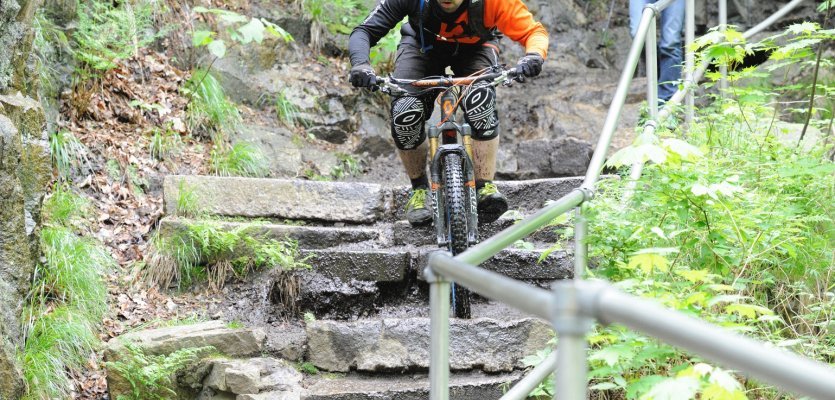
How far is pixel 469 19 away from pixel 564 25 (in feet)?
18.9

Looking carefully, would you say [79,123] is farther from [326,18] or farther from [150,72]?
[326,18]

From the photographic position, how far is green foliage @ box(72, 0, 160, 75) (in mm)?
5836

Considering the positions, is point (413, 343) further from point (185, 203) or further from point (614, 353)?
point (185, 203)

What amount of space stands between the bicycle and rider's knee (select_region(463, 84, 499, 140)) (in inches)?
3.7

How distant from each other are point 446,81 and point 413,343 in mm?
1346

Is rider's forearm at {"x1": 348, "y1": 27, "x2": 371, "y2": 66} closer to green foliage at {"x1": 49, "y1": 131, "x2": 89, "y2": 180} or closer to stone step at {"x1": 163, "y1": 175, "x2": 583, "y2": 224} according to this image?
stone step at {"x1": 163, "y1": 175, "x2": 583, "y2": 224}

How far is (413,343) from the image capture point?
13.0 ft

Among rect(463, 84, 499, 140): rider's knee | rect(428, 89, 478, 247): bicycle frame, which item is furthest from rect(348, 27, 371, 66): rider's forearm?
rect(463, 84, 499, 140): rider's knee

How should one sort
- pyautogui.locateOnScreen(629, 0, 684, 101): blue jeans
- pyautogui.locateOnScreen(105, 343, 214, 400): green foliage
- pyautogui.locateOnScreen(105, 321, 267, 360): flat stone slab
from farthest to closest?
pyautogui.locateOnScreen(629, 0, 684, 101): blue jeans
pyautogui.locateOnScreen(105, 321, 267, 360): flat stone slab
pyautogui.locateOnScreen(105, 343, 214, 400): green foliage

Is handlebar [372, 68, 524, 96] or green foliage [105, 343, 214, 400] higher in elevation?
handlebar [372, 68, 524, 96]

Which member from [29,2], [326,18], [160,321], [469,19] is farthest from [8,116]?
[326,18]

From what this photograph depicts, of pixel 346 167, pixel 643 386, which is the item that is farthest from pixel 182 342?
pixel 346 167

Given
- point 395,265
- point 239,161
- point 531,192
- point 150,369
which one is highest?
point 239,161

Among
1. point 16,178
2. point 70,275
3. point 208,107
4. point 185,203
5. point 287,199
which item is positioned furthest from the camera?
point 208,107
